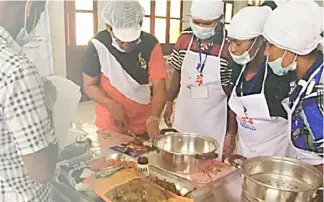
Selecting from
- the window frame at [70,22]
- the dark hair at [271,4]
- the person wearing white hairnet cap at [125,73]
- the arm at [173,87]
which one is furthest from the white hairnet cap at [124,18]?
the dark hair at [271,4]

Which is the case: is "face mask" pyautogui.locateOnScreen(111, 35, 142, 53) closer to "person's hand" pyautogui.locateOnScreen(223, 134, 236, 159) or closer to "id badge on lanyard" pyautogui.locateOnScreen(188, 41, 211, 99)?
"id badge on lanyard" pyautogui.locateOnScreen(188, 41, 211, 99)

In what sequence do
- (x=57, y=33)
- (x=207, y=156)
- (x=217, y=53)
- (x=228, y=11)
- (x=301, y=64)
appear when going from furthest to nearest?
(x=217, y=53) < (x=228, y=11) < (x=301, y=64) < (x=207, y=156) < (x=57, y=33)

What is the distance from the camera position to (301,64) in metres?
0.80

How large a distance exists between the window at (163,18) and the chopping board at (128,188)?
363mm

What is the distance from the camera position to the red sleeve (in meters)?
0.92

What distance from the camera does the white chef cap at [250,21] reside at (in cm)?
86

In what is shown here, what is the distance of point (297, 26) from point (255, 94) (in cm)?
24

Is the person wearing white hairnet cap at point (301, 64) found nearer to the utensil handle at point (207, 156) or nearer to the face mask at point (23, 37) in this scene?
the utensil handle at point (207, 156)


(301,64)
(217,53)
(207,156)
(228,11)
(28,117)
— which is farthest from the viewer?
(217,53)

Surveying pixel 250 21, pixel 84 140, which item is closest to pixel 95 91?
pixel 84 140

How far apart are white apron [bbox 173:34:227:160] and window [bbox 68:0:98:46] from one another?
394mm

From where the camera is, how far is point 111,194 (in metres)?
0.60

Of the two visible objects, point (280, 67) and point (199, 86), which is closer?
point (280, 67)

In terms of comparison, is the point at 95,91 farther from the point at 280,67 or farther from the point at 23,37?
the point at 280,67
